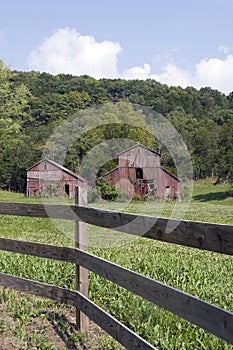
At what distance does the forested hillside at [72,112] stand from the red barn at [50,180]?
21.7 feet

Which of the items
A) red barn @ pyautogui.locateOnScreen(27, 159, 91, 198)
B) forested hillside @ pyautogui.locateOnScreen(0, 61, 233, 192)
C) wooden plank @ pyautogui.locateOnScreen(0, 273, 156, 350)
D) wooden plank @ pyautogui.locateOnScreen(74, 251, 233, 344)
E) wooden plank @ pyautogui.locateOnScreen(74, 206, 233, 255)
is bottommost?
wooden plank @ pyautogui.locateOnScreen(0, 273, 156, 350)

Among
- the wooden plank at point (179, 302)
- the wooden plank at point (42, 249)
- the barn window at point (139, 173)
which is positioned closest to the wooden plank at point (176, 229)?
the wooden plank at point (179, 302)

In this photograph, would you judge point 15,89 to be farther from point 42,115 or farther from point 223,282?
point 223,282

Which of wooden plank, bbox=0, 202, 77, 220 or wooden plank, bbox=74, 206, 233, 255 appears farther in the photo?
wooden plank, bbox=0, 202, 77, 220

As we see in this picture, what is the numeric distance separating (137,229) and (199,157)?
68396mm

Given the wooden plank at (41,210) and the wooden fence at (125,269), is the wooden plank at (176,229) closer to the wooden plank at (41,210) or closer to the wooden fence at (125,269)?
the wooden fence at (125,269)

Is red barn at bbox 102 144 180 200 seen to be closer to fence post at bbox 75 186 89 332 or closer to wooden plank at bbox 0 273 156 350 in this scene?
wooden plank at bbox 0 273 156 350

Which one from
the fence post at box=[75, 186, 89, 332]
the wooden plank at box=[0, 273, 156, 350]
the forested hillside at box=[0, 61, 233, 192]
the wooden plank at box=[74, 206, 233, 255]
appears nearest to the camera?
the wooden plank at box=[74, 206, 233, 255]

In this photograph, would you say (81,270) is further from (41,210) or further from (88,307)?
(41,210)

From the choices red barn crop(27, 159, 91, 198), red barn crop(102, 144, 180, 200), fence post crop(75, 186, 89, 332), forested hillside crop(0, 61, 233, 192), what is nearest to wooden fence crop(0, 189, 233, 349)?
fence post crop(75, 186, 89, 332)

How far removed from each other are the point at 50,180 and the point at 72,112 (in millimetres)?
17287

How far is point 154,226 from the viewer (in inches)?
112

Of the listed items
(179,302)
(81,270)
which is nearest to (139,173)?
(81,270)

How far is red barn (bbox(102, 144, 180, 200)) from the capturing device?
25625mm
